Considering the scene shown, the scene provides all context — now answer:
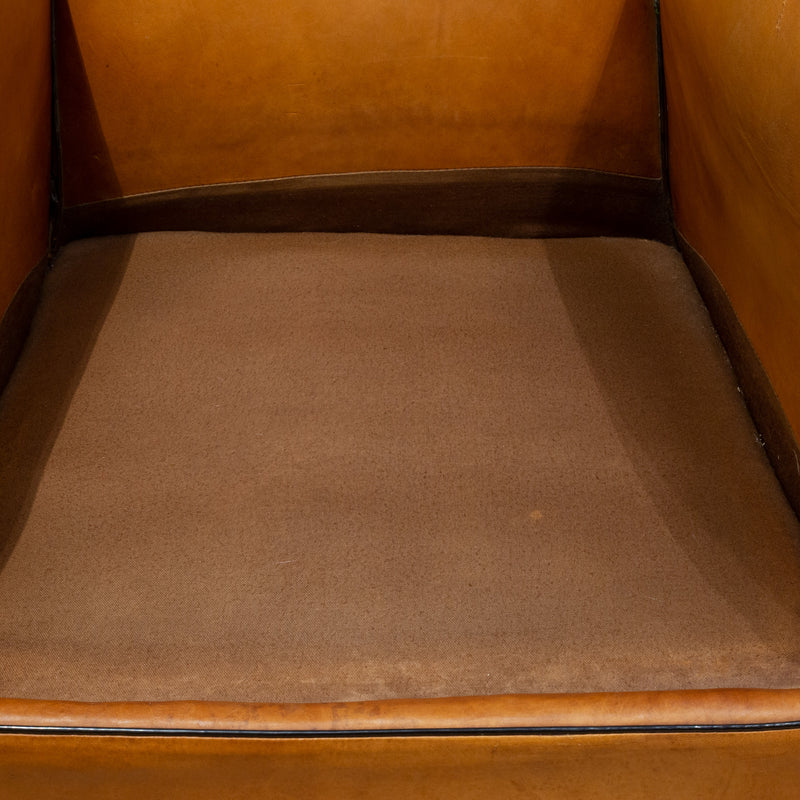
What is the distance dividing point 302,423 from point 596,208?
0.44m

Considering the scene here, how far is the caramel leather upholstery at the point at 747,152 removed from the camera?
2.33 feet

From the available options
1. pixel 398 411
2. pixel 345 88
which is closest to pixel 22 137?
pixel 345 88

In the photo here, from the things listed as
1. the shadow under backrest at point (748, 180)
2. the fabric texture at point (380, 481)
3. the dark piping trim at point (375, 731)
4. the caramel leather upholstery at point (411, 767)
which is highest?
the shadow under backrest at point (748, 180)

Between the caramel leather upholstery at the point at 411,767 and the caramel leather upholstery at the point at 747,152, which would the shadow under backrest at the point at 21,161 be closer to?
the caramel leather upholstery at the point at 411,767

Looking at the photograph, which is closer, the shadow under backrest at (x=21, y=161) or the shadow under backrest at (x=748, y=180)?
the shadow under backrest at (x=748, y=180)

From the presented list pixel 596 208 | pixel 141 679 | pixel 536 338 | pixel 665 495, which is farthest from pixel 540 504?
pixel 596 208

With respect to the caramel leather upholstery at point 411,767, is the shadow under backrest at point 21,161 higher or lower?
higher

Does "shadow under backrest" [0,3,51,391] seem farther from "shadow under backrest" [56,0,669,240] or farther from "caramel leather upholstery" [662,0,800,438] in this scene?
"caramel leather upholstery" [662,0,800,438]

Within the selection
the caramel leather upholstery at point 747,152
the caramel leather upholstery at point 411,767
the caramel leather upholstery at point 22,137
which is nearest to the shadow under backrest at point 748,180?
the caramel leather upholstery at point 747,152

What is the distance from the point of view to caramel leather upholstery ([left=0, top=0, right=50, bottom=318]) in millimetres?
856

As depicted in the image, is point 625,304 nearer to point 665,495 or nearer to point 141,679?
point 665,495

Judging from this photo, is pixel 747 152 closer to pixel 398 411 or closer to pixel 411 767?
pixel 398 411

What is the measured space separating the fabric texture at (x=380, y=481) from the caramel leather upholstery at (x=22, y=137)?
0.20ft

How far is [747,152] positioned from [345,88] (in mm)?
422
